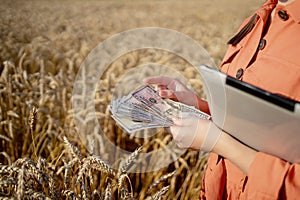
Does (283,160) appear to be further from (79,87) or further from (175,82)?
(79,87)

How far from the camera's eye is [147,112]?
1.41m

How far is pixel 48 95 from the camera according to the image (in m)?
3.04

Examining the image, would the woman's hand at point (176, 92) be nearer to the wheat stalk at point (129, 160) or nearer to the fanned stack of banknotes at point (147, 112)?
the fanned stack of banknotes at point (147, 112)

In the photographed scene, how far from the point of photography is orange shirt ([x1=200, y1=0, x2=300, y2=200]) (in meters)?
1.16

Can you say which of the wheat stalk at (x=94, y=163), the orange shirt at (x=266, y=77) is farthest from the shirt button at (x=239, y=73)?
the wheat stalk at (x=94, y=163)

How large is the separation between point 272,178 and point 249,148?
0.12m

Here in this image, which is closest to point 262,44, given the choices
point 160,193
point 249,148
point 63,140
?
point 249,148

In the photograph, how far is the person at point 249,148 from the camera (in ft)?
3.81

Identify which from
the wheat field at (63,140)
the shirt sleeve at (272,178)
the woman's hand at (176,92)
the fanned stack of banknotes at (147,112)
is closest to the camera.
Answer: the shirt sleeve at (272,178)

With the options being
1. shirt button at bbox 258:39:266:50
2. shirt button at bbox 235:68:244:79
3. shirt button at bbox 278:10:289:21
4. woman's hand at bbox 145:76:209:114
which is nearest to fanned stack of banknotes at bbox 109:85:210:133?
woman's hand at bbox 145:76:209:114

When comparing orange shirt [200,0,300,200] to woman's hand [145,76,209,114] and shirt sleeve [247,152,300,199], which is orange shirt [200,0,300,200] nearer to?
shirt sleeve [247,152,300,199]

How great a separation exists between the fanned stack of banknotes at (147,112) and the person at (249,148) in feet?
0.19

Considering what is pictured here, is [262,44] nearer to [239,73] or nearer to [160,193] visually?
[239,73]

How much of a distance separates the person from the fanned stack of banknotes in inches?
2.3
